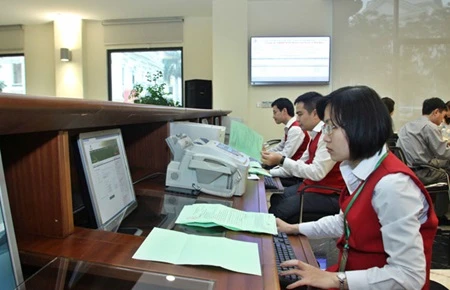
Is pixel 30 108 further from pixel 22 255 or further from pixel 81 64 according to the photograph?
pixel 81 64

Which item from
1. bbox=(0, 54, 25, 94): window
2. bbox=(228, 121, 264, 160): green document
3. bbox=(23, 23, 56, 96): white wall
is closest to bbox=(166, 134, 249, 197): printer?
bbox=(228, 121, 264, 160): green document

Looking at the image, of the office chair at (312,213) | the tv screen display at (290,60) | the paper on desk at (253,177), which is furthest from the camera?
the tv screen display at (290,60)

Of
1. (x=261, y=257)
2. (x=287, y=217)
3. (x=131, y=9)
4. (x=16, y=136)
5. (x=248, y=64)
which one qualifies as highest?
(x=131, y=9)

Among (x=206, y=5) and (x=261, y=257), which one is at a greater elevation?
(x=206, y=5)

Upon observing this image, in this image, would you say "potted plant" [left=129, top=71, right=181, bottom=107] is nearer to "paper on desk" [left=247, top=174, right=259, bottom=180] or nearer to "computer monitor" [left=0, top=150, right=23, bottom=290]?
"paper on desk" [left=247, top=174, right=259, bottom=180]

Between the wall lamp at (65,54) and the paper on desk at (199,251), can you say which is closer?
the paper on desk at (199,251)

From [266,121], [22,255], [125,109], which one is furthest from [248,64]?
[22,255]

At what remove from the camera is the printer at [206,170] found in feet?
4.50

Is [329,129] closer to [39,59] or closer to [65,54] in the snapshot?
[65,54]

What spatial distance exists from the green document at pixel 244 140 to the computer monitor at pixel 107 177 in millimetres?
1143

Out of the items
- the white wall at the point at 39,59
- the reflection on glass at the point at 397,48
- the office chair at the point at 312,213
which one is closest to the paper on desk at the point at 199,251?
the office chair at the point at 312,213

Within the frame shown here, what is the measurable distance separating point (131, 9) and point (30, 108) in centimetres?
539

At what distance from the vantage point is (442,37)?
4.69 metres

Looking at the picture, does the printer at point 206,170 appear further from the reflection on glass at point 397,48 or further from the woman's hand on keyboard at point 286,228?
the reflection on glass at point 397,48
